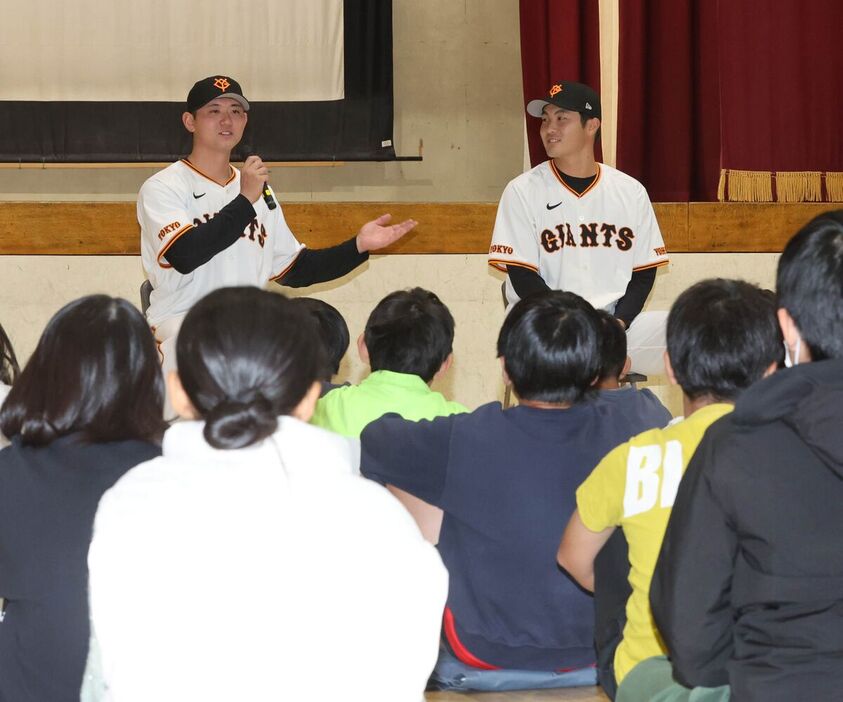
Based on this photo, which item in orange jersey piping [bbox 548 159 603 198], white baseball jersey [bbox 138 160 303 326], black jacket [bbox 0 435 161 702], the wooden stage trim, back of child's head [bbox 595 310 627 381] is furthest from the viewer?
the wooden stage trim

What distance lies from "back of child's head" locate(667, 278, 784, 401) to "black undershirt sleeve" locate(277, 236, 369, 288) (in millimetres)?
2399

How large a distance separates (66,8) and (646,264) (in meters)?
3.26

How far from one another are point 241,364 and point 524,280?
2.97m

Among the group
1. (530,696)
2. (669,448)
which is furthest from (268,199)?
(669,448)

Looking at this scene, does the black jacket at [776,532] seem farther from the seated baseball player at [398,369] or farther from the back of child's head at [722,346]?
the seated baseball player at [398,369]

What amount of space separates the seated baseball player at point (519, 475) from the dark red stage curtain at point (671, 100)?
357 centimetres

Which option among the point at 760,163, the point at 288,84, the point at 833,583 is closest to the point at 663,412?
the point at 833,583

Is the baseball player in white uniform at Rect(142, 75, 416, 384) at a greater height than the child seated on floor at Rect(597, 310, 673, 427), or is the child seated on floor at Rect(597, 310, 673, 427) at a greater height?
the baseball player in white uniform at Rect(142, 75, 416, 384)

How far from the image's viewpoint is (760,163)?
544cm

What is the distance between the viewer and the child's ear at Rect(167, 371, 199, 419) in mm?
1252

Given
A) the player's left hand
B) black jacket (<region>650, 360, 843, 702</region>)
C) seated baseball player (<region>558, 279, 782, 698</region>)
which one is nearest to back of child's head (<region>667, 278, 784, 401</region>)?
seated baseball player (<region>558, 279, 782, 698</region>)

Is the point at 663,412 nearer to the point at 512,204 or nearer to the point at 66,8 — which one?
the point at 512,204

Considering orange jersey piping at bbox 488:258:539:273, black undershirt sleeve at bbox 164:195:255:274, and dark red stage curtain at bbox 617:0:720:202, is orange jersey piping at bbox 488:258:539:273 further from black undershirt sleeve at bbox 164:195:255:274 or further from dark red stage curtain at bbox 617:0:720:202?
dark red stage curtain at bbox 617:0:720:202

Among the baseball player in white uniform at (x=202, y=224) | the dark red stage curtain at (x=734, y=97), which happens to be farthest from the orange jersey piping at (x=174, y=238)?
the dark red stage curtain at (x=734, y=97)
